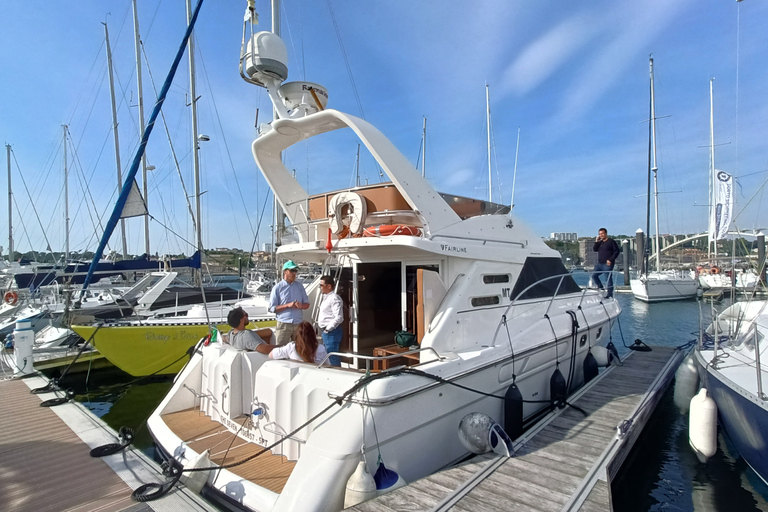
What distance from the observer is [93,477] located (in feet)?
14.4

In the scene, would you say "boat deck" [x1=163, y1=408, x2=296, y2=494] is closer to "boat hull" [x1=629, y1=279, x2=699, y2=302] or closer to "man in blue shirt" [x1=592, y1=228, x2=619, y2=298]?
"man in blue shirt" [x1=592, y1=228, x2=619, y2=298]

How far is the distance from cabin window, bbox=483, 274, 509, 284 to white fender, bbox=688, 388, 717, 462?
107 inches

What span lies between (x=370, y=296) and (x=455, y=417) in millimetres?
2235

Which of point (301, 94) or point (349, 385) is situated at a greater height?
point (301, 94)

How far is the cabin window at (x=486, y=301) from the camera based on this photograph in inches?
214

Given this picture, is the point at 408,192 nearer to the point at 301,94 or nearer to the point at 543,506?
the point at 301,94

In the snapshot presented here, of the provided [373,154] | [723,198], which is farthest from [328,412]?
[723,198]

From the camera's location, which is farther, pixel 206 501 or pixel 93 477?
pixel 93 477

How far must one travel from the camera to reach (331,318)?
5.15 meters

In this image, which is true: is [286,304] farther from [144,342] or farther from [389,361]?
[144,342]

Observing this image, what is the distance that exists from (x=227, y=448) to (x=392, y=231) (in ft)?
9.45

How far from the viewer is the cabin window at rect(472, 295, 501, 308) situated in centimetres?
543

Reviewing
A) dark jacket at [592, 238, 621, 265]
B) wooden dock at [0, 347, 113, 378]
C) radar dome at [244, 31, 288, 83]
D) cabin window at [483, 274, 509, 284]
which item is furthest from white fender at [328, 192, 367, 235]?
wooden dock at [0, 347, 113, 378]

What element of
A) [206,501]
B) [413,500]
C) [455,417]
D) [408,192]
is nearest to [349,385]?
[413,500]
